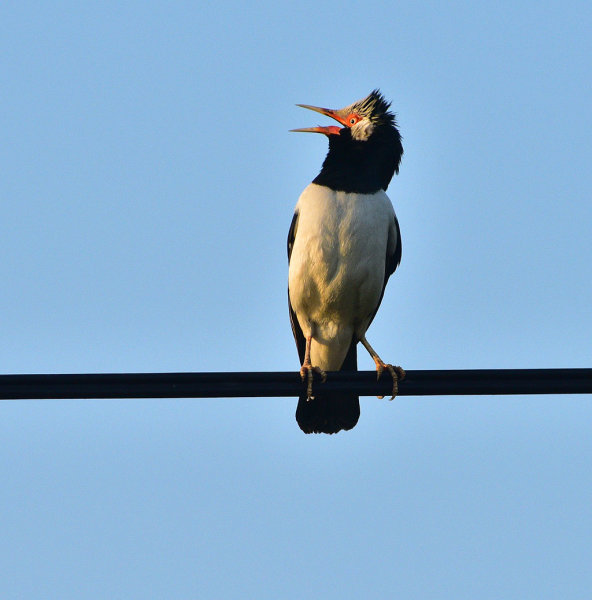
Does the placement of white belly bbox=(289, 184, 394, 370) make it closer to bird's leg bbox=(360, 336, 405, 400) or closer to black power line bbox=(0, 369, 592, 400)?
bird's leg bbox=(360, 336, 405, 400)

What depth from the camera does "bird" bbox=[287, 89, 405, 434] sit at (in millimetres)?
7758

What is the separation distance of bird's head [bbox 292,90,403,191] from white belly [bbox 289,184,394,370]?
152 mm

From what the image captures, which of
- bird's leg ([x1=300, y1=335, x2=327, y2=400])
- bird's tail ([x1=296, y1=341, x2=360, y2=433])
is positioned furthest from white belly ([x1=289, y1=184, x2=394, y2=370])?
bird's tail ([x1=296, y1=341, x2=360, y2=433])

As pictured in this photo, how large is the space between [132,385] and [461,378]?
146cm

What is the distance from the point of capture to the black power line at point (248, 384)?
14.9ft

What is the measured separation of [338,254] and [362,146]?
1047mm

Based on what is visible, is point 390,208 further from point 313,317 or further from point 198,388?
point 198,388

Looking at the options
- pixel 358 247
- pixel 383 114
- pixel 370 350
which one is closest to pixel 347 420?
pixel 370 350

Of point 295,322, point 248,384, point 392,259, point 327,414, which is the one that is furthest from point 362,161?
point 248,384

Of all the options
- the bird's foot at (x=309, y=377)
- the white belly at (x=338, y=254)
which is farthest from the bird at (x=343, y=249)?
the bird's foot at (x=309, y=377)

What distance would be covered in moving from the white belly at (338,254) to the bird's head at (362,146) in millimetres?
152

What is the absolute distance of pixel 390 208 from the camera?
8.02m

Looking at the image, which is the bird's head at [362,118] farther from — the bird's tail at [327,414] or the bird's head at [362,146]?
the bird's tail at [327,414]

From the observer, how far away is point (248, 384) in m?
4.79
